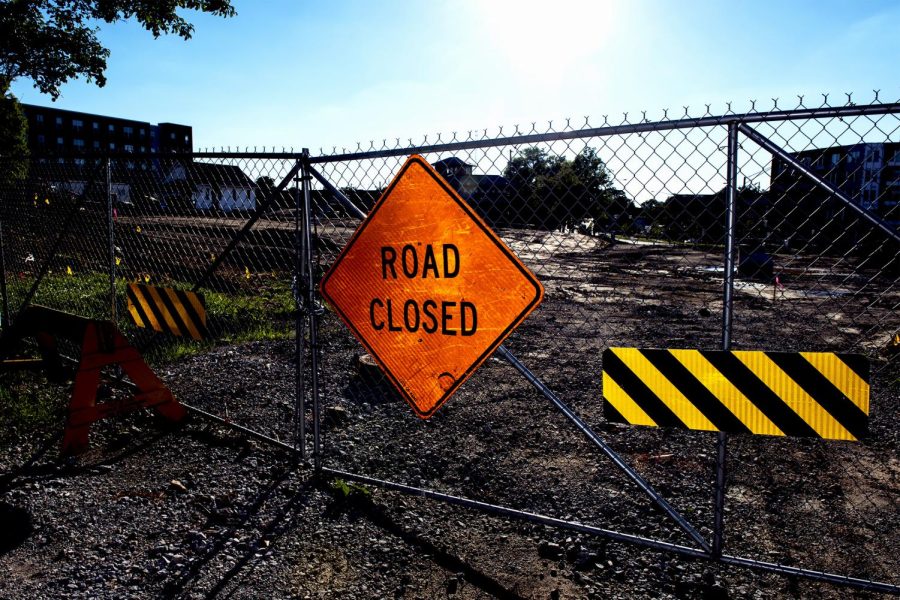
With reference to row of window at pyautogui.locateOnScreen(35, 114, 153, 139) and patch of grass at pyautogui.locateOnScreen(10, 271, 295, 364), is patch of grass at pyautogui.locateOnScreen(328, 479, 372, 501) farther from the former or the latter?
row of window at pyautogui.locateOnScreen(35, 114, 153, 139)

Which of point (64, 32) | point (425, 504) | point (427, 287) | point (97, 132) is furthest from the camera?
point (97, 132)

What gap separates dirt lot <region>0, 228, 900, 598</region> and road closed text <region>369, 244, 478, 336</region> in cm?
80

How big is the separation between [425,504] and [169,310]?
296 centimetres

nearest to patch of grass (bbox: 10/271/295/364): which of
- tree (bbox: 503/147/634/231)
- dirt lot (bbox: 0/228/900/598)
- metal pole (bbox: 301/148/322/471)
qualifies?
dirt lot (bbox: 0/228/900/598)

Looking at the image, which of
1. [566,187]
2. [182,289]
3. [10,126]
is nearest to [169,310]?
[182,289]

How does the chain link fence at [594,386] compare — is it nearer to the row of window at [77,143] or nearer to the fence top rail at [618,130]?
the fence top rail at [618,130]

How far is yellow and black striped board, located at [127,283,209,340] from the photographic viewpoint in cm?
511

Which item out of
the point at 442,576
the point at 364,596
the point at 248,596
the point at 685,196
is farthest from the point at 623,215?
the point at 248,596

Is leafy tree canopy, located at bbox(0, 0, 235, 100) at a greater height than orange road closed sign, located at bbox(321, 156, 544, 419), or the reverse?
leafy tree canopy, located at bbox(0, 0, 235, 100)

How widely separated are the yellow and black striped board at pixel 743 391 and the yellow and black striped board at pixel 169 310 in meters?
3.52

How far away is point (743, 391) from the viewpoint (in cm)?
289

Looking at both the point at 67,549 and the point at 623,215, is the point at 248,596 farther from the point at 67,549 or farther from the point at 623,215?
the point at 623,215

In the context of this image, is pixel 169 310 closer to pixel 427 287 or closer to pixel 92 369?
pixel 92 369

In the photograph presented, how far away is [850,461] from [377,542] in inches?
143
